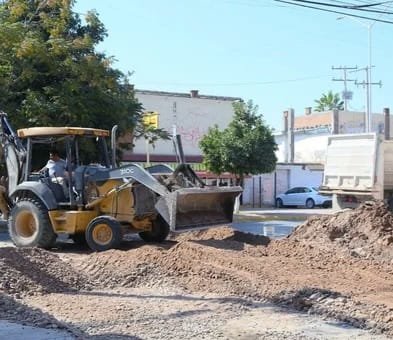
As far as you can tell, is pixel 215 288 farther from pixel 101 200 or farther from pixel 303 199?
pixel 303 199

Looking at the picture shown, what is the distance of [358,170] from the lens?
15977mm

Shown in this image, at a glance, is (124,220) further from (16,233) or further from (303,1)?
(303,1)

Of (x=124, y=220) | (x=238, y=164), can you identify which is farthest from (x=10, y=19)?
(x=238, y=164)

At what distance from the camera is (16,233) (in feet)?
48.4

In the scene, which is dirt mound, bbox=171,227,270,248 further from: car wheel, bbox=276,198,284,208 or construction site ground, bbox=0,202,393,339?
car wheel, bbox=276,198,284,208

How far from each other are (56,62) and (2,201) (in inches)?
246

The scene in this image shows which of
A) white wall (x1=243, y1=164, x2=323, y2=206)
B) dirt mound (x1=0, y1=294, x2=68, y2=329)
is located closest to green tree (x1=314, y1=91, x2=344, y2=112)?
white wall (x1=243, y1=164, x2=323, y2=206)

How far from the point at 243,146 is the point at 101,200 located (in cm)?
1973

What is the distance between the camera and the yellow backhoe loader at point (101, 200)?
1364 centimetres

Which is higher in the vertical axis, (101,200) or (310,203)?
(101,200)

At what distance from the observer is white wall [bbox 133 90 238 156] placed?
44.8 metres

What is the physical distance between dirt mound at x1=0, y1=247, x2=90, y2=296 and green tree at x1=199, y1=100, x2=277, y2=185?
2216 cm

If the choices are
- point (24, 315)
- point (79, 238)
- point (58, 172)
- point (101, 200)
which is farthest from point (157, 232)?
point (24, 315)

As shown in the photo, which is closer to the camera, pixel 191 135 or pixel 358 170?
pixel 358 170
